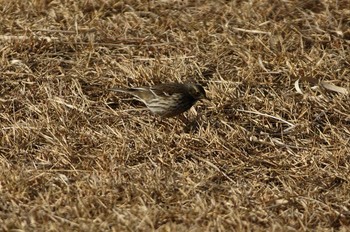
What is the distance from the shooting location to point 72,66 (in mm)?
8406

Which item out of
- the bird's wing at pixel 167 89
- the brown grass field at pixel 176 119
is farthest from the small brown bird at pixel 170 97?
the brown grass field at pixel 176 119

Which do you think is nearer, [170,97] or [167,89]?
[170,97]

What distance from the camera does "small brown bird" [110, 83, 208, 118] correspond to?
7641 millimetres

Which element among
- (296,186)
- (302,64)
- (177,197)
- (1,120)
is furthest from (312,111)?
(1,120)

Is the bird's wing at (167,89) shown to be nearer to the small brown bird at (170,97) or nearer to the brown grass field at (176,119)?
the small brown bird at (170,97)

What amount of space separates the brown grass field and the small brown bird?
130 millimetres

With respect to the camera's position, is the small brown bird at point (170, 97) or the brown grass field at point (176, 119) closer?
the brown grass field at point (176, 119)

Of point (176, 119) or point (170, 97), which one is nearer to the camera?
point (170, 97)

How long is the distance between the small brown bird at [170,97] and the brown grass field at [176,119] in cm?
13

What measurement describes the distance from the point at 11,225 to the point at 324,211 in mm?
2038

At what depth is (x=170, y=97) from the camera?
7.68m

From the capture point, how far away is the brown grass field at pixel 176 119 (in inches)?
253

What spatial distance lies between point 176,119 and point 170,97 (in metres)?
0.25

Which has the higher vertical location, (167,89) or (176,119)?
(167,89)
